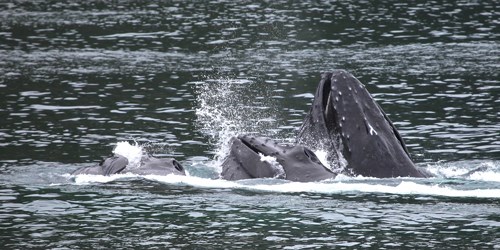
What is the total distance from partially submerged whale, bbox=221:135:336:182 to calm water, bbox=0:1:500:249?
20cm

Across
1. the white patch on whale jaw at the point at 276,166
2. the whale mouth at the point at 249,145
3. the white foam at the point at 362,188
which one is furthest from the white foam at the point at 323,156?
the whale mouth at the point at 249,145

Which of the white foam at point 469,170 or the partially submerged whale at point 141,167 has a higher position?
the partially submerged whale at point 141,167

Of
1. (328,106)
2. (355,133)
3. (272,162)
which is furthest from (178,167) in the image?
(355,133)

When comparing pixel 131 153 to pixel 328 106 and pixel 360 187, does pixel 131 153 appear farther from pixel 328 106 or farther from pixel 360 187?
pixel 360 187

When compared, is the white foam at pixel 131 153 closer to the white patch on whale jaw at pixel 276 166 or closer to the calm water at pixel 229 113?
the calm water at pixel 229 113

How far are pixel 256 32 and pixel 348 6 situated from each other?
1034cm

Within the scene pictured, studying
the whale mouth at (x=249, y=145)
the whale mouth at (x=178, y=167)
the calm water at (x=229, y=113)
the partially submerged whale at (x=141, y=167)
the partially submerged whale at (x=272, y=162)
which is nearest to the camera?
the calm water at (x=229, y=113)

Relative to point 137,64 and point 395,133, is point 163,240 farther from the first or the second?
point 137,64

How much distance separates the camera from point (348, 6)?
55500mm

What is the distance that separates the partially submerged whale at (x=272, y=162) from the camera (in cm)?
1805

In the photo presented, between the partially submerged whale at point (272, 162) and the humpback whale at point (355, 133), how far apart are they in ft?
1.01

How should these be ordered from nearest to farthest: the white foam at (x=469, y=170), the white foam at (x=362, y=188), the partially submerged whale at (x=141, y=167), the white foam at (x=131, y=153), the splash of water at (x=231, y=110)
Answer: 1. the white foam at (x=362, y=188)
2. the white foam at (x=469, y=170)
3. the partially submerged whale at (x=141, y=167)
4. the white foam at (x=131, y=153)
5. the splash of water at (x=231, y=110)

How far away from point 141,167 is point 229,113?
339 inches

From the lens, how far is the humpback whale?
58.1ft
